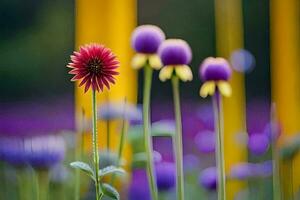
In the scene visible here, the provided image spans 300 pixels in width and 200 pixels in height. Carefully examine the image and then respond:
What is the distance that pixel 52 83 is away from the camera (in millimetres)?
1418

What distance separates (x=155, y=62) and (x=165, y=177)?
0.68 feet

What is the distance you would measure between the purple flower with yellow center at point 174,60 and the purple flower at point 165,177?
8.2 inches

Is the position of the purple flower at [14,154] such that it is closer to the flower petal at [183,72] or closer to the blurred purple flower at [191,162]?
the flower petal at [183,72]

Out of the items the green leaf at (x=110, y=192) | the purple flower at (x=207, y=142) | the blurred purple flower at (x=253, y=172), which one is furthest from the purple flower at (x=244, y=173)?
the green leaf at (x=110, y=192)

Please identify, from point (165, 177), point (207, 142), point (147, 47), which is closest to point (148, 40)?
point (147, 47)

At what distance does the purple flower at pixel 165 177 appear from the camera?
33.5 inches

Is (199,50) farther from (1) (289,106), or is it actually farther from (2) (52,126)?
(2) (52,126)

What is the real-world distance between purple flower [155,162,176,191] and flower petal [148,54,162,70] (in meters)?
0.21

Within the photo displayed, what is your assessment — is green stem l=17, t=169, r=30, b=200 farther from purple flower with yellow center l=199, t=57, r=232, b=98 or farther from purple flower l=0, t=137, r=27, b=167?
purple flower with yellow center l=199, t=57, r=232, b=98

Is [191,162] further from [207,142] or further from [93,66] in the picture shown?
[93,66]

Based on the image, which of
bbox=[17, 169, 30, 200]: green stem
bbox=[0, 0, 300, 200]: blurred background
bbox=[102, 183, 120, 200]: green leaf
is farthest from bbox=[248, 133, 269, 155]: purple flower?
bbox=[102, 183, 120, 200]: green leaf

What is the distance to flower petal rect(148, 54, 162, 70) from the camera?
2.23ft

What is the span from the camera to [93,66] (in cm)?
59

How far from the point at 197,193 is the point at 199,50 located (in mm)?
413
